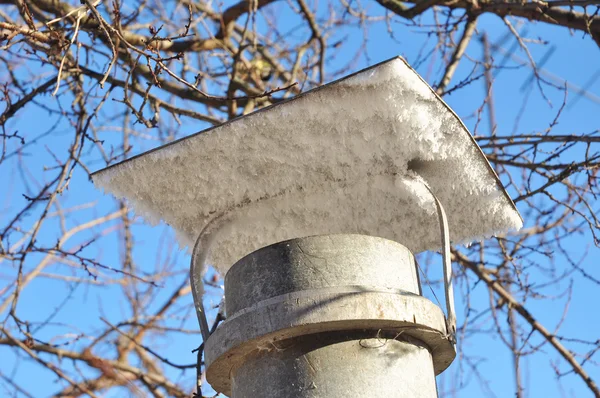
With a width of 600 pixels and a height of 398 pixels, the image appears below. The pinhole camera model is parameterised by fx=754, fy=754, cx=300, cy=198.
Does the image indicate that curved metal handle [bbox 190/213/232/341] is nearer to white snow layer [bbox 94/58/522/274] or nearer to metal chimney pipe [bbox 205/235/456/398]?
white snow layer [bbox 94/58/522/274]

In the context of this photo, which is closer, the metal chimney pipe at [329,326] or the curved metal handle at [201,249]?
the metal chimney pipe at [329,326]

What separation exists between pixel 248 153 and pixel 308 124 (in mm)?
166

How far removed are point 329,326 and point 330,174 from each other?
42cm

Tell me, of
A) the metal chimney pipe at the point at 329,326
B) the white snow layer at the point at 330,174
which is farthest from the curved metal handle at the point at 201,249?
the metal chimney pipe at the point at 329,326

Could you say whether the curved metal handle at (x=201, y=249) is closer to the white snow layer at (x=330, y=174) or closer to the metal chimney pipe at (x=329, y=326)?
the white snow layer at (x=330, y=174)

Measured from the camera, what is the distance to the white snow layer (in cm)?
157

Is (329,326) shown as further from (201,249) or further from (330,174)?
(201,249)

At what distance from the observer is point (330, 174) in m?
1.76

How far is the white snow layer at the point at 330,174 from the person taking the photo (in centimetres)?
157

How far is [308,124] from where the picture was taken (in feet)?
5.25

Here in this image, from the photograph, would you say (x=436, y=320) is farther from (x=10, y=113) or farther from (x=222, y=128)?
(x=10, y=113)

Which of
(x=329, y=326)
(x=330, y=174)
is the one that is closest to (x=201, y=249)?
(x=330, y=174)

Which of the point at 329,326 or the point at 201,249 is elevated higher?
the point at 201,249

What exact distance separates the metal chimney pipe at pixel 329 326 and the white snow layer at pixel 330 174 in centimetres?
21
